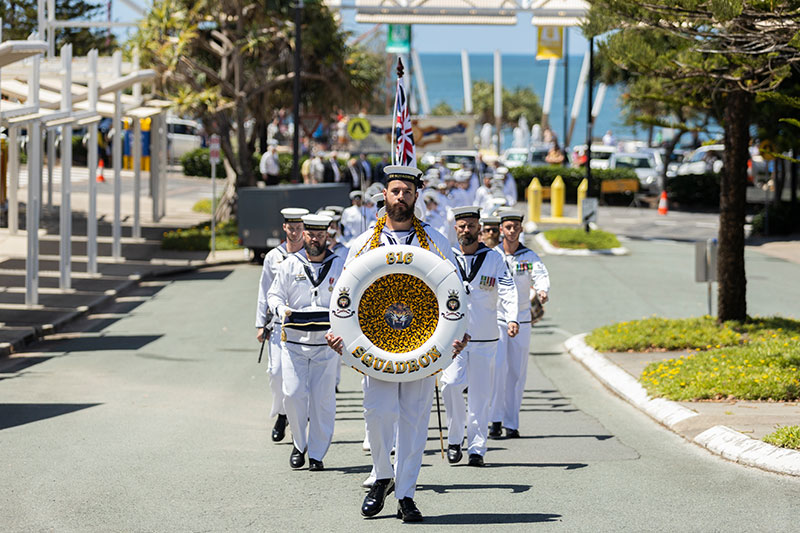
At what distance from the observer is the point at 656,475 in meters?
8.63

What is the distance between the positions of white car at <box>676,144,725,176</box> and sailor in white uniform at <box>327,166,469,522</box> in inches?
1517

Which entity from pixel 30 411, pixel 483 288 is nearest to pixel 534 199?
pixel 30 411

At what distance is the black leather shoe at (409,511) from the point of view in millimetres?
7312

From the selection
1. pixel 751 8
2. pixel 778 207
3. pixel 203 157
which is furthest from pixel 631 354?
pixel 203 157

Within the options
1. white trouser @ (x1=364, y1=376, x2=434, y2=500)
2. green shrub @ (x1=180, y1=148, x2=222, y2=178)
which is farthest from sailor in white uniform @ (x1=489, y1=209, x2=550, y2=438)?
green shrub @ (x1=180, y1=148, x2=222, y2=178)

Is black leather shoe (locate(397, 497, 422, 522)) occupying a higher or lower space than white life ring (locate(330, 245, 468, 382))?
lower

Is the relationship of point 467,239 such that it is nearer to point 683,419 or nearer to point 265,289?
point 265,289

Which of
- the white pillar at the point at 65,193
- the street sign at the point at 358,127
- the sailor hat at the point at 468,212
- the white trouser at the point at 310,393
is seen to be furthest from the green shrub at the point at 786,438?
the street sign at the point at 358,127

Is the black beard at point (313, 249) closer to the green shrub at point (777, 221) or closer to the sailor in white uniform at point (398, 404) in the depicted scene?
the sailor in white uniform at point (398, 404)

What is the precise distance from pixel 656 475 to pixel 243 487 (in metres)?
3.00

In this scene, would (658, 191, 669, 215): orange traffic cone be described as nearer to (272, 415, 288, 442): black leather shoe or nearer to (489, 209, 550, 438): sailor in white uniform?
(489, 209, 550, 438): sailor in white uniform

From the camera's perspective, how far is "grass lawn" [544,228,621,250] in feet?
Result: 87.8

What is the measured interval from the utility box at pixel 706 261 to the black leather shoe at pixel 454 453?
23.4ft

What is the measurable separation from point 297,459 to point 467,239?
214 centimetres
